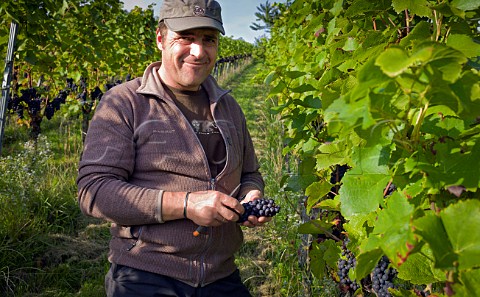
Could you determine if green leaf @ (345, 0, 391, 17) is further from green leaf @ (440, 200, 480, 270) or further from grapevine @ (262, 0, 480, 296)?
green leaf @ (440, 200, 480, 270)

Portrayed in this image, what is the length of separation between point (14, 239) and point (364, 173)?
3.54 meters

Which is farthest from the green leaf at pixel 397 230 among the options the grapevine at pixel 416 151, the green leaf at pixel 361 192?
the green leaf at pixel 361 192

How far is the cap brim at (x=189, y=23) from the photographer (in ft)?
6.68

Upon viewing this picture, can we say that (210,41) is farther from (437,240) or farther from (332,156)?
(437,240)

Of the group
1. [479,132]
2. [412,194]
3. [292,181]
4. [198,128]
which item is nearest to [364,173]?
[412,194]

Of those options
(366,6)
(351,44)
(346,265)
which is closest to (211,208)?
(346,265)

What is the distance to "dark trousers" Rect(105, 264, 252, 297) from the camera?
1.96 metres

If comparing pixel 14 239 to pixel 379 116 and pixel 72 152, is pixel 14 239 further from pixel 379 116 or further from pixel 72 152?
pixel 379 116

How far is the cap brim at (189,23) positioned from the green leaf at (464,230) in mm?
1594

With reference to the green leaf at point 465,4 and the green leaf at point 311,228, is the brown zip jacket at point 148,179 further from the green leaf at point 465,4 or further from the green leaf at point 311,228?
the green leaf at point 465,4

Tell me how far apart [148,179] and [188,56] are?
1.98ft

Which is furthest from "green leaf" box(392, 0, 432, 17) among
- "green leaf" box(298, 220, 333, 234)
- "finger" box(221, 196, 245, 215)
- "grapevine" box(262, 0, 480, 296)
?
"finger" box(221, 196, 245, 215)

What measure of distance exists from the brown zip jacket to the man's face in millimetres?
109

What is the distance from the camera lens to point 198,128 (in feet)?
7.13
